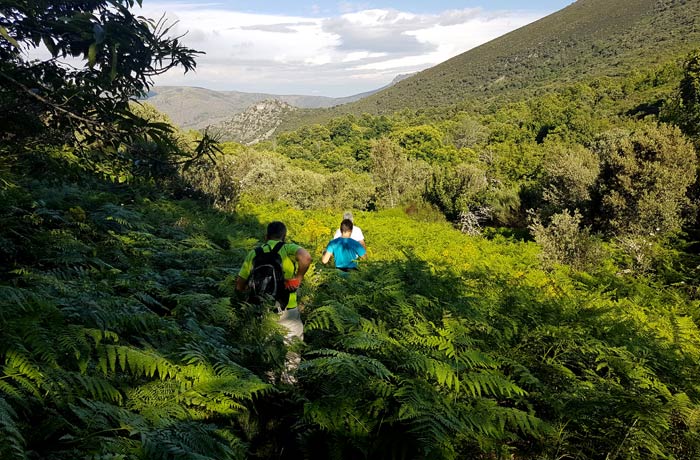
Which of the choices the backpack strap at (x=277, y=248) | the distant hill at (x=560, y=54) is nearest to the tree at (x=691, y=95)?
the backpack strap at (x=277, y=248)

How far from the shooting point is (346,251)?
6938 millimetres

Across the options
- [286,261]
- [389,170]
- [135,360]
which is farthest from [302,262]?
[389,170]

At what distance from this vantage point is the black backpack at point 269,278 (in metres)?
4.41

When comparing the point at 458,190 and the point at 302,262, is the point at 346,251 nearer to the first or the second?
the point at 302,262

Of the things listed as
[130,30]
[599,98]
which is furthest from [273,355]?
[599,98]

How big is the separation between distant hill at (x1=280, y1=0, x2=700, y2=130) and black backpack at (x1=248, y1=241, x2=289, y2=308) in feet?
280

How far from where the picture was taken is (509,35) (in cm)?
14262

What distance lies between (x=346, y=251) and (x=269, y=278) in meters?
2.63

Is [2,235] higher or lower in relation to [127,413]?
higher

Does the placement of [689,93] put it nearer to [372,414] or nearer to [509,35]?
[372,414]

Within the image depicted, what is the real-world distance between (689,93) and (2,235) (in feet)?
134

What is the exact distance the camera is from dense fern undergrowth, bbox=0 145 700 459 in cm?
221

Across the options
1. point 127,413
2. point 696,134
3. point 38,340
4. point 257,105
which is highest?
point 257,105

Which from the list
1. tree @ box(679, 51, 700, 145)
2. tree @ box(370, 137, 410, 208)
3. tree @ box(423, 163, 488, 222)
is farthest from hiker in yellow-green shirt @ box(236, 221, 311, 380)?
tree @ box(370, 137, 410, 208)
